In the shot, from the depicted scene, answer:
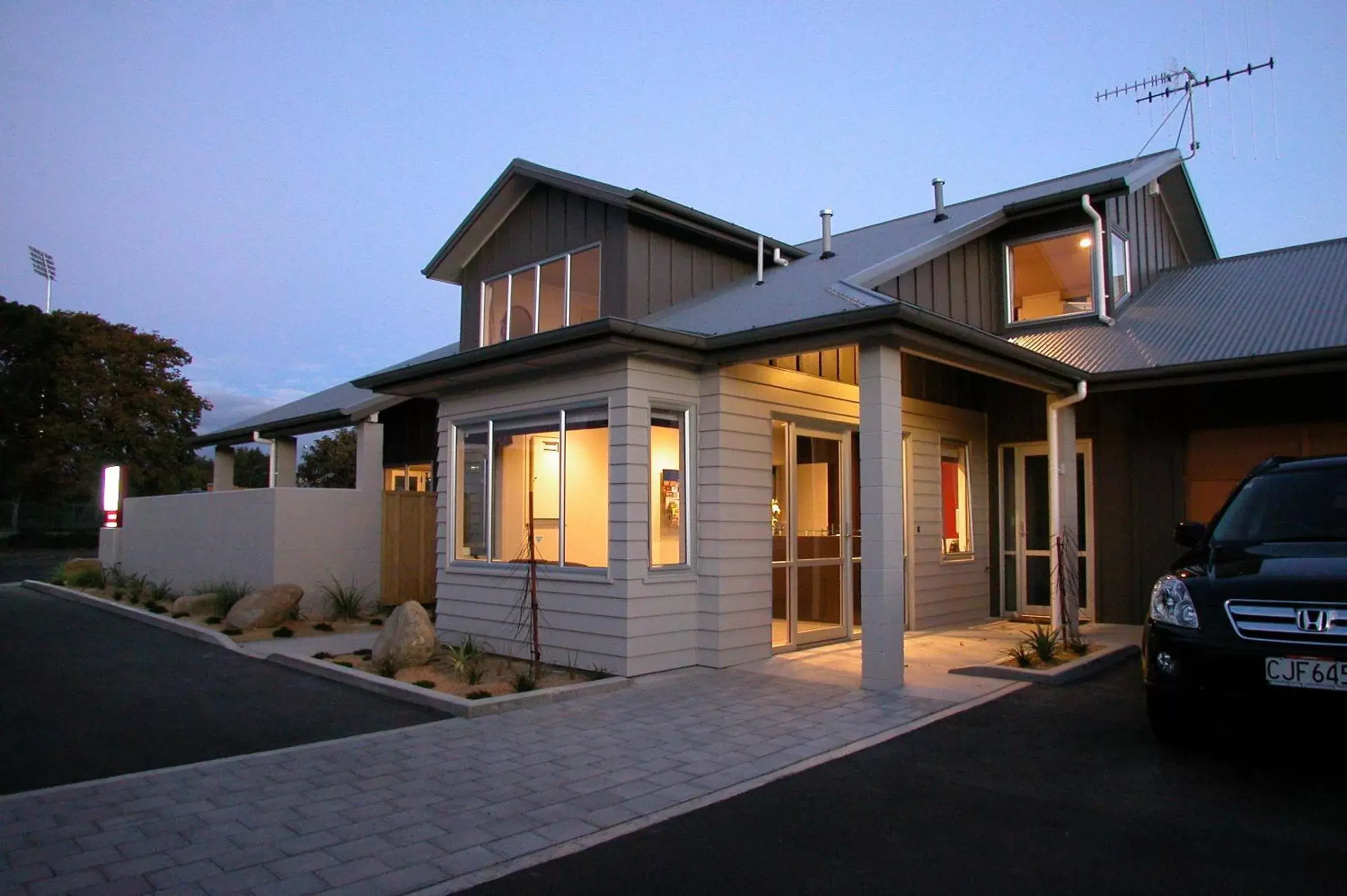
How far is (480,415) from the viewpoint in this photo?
10.2 meters

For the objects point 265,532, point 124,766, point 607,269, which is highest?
point 607,269

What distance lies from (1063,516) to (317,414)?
11826 mm

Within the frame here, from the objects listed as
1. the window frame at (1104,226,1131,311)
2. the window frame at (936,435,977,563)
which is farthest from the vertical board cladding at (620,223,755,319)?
A: the window frame at (1104,226,1131,311)

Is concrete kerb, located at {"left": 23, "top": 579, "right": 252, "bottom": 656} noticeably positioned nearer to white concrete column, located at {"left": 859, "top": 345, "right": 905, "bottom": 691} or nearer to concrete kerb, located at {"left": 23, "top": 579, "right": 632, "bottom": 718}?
concrete kerb, located at {"left": 23, "top": 579, "right": 632, "bottom": 718}

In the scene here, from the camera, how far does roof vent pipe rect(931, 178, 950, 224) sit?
12.6m

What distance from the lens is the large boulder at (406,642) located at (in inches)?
345

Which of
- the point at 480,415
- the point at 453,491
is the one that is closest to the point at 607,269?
the point at 480,415

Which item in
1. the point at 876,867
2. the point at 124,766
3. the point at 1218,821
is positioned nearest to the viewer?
the point at 876,867

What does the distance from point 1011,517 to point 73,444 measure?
117ft

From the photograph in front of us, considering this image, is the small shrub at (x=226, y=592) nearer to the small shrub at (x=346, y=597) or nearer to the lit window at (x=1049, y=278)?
the small shrub at (x=346, y=597)

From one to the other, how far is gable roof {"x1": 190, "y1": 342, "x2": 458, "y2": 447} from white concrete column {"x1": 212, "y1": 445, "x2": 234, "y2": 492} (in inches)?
14.4

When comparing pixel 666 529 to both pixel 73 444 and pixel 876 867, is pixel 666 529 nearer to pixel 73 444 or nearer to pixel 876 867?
pixel 876 867

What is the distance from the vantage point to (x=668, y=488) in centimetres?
900

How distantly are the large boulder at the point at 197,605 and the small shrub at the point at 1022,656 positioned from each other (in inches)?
413
